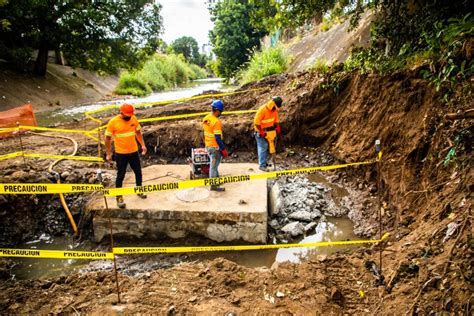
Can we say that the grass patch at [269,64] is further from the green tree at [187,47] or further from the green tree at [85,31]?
the green tree at [187,47]

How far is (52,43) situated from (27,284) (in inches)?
697

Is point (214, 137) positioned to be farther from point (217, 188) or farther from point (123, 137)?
point (123, 137)

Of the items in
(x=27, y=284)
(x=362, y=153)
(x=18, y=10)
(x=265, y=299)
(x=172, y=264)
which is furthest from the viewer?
(x=18, y=10)

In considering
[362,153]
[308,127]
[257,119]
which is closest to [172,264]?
[257,119]

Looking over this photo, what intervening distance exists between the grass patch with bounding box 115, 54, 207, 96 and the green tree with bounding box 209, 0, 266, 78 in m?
6.38

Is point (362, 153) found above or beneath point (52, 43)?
beneath

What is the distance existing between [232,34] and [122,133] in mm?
18951

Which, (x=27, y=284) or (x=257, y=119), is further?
(x=257, y=119)

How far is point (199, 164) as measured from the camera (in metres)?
6.82

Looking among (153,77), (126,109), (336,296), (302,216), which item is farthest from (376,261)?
(153,77)

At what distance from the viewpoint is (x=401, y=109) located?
20.5 feet

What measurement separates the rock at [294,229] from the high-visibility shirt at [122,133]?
3.23 m

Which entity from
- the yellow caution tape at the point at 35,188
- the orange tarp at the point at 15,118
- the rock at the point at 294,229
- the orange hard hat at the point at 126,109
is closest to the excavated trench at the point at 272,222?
the rock at the point at 294,229

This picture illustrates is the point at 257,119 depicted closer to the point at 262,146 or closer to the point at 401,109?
the point at 262,146
